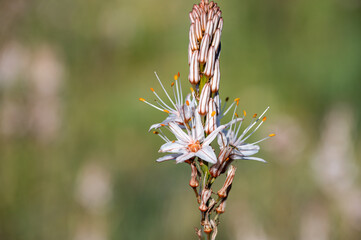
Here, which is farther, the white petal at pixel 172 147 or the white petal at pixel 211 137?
the white petal at pixel 172 147

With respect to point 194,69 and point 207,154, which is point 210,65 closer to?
point 194,69

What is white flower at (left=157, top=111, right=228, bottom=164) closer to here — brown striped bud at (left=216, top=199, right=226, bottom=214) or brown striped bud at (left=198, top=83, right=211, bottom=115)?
brown striped bud at (left=198, top=83, right=211, bottom=115)

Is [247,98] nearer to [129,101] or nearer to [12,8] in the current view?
[129,101]

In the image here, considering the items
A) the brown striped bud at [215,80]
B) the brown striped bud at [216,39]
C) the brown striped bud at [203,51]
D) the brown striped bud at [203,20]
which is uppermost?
the brown striped bud at [203,20]

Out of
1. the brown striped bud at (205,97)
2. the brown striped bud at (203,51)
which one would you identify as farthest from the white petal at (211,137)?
the brown striped bud at (203,51)

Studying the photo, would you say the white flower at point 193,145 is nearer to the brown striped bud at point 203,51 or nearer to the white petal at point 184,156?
the white petal at point 184,156

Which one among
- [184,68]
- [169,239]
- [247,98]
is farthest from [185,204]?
[184,68]

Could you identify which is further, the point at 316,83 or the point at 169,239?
the point at 316,83
